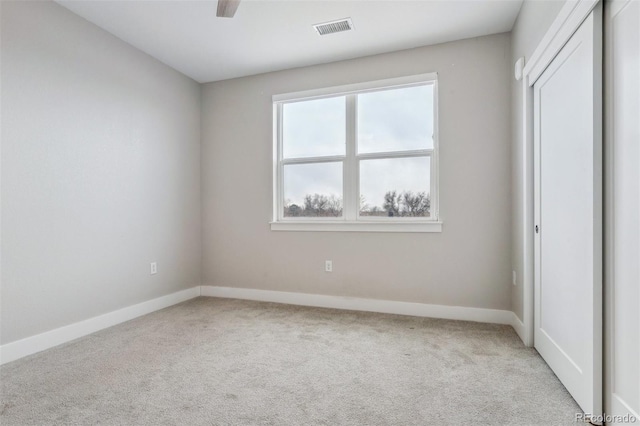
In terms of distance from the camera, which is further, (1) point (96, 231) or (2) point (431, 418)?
(1) point (96, 231)

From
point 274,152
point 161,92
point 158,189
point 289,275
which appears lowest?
point 289,275

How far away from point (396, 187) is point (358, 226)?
55 cm

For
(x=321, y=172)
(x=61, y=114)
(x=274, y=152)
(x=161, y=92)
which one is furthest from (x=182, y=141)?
(x=321, y=172)

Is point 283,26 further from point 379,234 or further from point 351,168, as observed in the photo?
point 379,234

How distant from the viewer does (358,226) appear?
3.53 m

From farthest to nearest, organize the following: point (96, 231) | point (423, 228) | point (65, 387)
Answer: point (423, 228)
point (96, 231)
point (65, 387)

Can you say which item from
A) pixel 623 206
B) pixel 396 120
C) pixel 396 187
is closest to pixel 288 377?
pixel 623 206

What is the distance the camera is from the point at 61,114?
269cm

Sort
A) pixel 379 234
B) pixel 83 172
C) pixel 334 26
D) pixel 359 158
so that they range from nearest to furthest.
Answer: pixel 83 172, pixel 334 26, pixel 379 234, pixel 359 158

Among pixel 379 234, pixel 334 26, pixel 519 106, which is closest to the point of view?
pixel 519 106

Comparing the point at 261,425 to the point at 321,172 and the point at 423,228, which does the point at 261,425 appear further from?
the point at 321,172

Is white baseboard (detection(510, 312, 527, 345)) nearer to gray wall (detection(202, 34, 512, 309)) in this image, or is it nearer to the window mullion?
gray wall (detection(202, 34, 512, 309))

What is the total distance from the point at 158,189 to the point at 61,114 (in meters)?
1.12

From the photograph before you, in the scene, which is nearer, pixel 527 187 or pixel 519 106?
pixel 527 187
